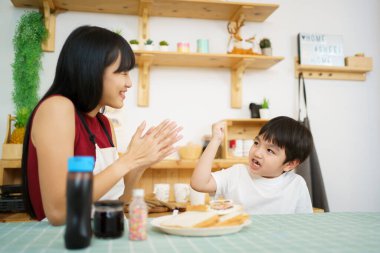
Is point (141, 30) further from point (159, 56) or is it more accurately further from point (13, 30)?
point (13, 30)

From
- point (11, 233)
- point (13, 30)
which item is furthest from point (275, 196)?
point (13, 30)

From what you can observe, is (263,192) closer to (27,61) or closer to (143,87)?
(143,87)

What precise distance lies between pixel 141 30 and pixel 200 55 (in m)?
0.54

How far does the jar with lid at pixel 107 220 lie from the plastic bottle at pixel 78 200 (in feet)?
0.27

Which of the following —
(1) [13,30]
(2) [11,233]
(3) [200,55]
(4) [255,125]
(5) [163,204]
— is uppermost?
(1) [13,30]

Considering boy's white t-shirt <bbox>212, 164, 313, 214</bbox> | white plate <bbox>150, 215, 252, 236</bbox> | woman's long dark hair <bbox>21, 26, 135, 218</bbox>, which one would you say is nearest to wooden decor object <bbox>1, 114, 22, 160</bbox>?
woman's long dark hair <bbox>21, 26, 135, 218</bbox>

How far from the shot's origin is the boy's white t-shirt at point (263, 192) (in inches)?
67.0

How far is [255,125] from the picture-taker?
3049 mm

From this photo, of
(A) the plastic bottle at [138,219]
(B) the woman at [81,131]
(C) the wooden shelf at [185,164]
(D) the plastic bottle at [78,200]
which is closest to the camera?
(D) the plastic bottle at [78,200]

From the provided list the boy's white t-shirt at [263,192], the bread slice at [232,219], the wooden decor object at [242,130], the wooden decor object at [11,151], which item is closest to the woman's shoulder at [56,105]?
the bread slice at [232,219]

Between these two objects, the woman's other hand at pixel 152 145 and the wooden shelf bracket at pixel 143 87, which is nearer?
the woman's other hand at pixel 152 145

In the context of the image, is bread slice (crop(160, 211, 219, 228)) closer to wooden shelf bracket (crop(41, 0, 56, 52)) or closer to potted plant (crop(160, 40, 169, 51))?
potted plant (crop(160, 40, 169, 51))

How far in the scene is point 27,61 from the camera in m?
2.71

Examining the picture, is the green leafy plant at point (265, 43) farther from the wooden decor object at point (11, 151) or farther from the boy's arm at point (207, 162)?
the wooden decor object at point (11, 151)
